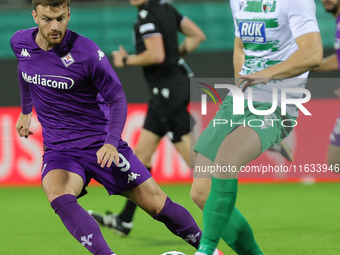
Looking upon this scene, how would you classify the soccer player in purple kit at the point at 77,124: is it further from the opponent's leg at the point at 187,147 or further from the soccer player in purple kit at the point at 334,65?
the opponent's leg at the point at 187,147

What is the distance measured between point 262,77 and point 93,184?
7313 millimetres

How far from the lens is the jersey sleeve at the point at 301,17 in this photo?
4.18 m

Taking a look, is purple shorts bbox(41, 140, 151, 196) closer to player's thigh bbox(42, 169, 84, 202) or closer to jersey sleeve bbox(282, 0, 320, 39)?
player's thigh bbox(42, 169, 84, 202)

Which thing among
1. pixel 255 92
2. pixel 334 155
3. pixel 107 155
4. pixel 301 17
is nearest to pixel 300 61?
pixel 301 17

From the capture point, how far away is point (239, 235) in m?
4.48

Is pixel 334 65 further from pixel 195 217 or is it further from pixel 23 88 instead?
pixel 195 217

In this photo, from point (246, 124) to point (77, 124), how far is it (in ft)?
3.49

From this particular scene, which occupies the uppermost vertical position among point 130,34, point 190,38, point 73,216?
point 73,216

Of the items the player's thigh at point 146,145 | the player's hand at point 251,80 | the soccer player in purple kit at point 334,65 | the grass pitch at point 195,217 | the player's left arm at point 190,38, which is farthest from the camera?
the player's left arm at point 190,38

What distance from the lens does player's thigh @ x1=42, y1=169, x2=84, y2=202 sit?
430 cm

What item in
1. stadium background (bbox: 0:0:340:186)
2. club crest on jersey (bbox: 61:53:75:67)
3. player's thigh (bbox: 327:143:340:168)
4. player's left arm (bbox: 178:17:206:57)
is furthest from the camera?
stadium background (bbox: 0:0:340:186)

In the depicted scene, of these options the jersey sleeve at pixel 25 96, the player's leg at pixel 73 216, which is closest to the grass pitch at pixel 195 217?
the jersey sleeve at pixel 25 96

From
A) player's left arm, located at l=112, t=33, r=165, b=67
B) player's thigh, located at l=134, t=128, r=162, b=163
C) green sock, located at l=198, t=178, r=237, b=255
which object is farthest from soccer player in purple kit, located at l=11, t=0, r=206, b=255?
player's left arm, located at l=112, t=33, r=165, b=67

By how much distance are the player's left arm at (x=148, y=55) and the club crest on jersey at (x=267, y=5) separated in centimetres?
259
